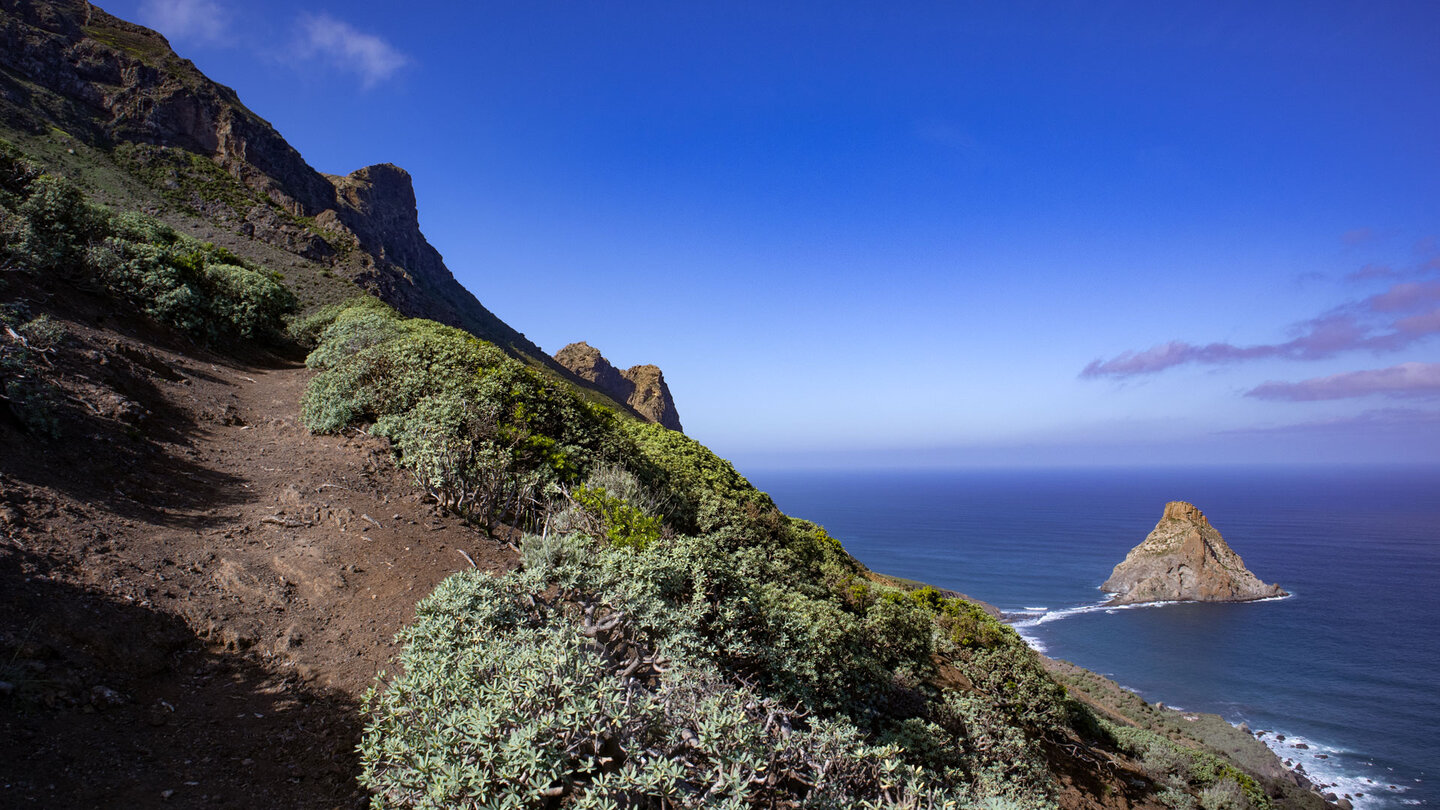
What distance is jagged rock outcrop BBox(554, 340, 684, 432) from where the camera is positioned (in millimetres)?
77812

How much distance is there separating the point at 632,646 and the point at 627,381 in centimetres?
8075

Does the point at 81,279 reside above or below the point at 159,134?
below

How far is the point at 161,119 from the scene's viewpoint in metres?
49.1

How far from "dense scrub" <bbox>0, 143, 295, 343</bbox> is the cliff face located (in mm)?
31058

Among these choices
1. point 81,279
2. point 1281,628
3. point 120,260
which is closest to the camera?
point 81,279

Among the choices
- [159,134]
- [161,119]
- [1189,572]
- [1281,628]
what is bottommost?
[1281,628]

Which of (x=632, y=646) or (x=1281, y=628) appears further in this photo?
(x=1281, y=628)

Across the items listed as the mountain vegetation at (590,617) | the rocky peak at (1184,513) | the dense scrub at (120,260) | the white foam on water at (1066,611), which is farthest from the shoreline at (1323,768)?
the dense scrub at (120,260)

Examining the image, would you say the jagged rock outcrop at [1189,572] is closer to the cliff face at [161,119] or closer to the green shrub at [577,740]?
the green shrub at [577,740]

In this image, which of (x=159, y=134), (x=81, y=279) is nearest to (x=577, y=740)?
(x=81, y=279)

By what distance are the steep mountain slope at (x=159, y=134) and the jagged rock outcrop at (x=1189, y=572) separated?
65.0 m

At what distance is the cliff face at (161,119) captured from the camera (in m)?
43.7

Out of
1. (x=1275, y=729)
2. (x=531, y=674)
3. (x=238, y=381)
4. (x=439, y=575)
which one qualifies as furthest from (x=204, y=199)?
(x=1275, y=729)

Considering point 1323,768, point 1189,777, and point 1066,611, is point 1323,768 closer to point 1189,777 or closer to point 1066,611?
point 1189,777
